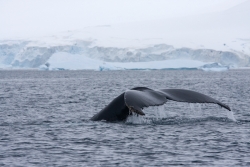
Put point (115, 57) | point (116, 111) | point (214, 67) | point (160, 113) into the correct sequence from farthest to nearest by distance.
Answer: point (115, 57) → point (214, 67) → point (160, 113) → point (116, 111)

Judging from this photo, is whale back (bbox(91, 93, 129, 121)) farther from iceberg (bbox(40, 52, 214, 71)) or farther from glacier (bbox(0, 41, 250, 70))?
iceberg (bbox(40, 52, 214, 71))

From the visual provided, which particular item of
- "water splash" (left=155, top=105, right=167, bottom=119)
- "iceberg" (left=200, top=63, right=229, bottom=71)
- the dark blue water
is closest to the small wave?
the dark blue water

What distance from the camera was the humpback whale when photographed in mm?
13055

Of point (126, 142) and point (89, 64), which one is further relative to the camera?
point (89, 64)

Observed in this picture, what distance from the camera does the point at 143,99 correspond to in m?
13.2

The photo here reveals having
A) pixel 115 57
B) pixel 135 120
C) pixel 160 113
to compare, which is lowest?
pixel 160 113

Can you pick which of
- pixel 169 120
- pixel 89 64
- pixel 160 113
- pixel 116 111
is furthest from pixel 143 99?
pixel 89 64

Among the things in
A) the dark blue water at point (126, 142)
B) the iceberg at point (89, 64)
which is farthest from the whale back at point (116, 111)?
the iceberg at point (89, 64)

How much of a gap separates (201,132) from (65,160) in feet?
16.7

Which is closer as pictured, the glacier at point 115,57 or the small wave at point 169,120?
the small wave at point 169,120

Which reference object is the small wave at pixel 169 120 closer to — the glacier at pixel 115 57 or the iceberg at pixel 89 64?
the glacier at pixel 115 57

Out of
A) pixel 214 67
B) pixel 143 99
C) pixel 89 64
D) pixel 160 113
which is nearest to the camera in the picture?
pixel 143 99

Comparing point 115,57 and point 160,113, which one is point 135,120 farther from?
point 115,57

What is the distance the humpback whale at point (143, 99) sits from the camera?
42.8ft
